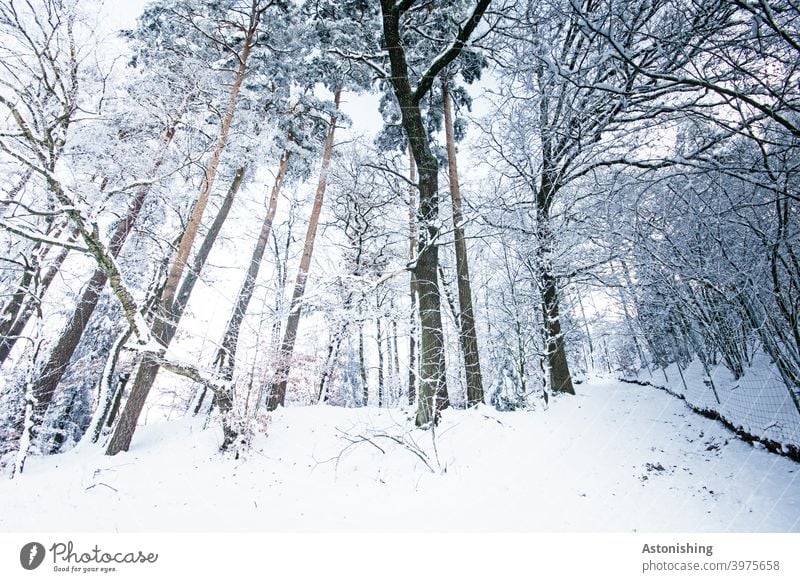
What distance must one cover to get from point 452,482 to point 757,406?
3797 millimetres

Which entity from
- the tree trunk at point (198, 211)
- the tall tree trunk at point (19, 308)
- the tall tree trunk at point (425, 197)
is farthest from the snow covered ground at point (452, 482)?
the tall tree trunk at point (19, 308)

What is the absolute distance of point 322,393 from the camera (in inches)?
362

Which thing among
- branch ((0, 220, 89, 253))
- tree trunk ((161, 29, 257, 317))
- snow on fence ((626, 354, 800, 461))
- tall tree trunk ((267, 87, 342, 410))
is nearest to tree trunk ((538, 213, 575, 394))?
snow on fence ((626, 354, 800, 461))

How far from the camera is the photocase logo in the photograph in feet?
6.16

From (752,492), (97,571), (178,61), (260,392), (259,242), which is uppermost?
(178,61)

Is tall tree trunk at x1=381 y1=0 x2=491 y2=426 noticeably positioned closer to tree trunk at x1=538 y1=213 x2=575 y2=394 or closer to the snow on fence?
tree trunk at x1=538 y1=213 x2=575 y2=394

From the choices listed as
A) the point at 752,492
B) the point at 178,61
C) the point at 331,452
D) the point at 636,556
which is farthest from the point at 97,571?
the point at 178,61

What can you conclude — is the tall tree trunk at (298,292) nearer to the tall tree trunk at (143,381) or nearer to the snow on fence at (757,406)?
the tall tree trunk at (143,381)

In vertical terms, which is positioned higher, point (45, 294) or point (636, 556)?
point (45, 294)

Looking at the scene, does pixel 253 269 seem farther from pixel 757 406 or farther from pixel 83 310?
pixel 757 406

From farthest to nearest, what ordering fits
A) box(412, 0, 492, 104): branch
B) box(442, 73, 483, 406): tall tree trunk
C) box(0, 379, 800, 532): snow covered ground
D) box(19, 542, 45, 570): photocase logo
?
box(442, 73, 483, 406): tall tree trunk, box(412, 0, 492, 104): branch, box(0, 379, 800, 532): snow covered ground, box(19, 542, 45, 570): photocase logo

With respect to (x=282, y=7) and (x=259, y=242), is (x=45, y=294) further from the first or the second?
(x=282, y=7)

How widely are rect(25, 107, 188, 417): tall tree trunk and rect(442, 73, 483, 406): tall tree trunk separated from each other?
5984 mm

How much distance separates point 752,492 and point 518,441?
6.73 ft
